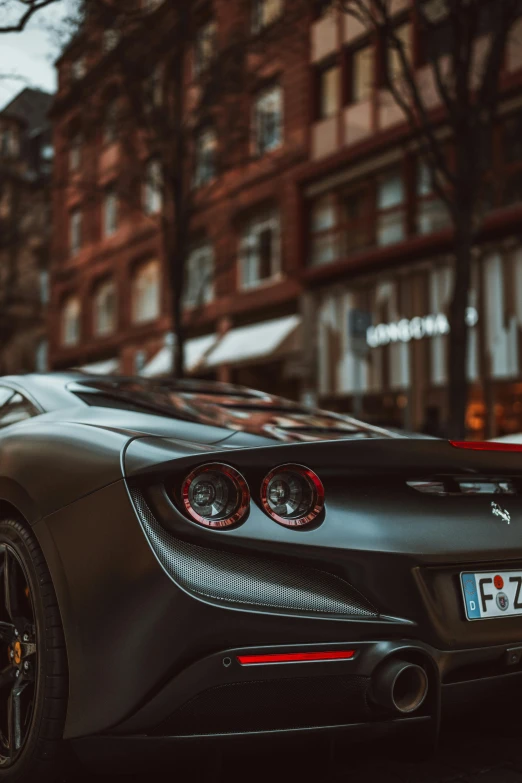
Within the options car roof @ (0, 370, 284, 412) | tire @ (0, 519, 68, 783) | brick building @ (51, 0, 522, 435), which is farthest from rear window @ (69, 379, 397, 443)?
brick building @ (51, 0, 522, 435)

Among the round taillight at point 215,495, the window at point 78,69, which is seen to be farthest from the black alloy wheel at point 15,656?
the window at point 78,69

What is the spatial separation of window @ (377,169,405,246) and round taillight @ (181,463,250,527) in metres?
15.6

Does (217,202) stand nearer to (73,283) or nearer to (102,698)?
(73,283)

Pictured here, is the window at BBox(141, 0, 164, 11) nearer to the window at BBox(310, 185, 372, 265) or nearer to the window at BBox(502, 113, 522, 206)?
the window at BBox(502, 113, 522, 206)

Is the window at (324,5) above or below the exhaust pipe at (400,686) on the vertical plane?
above

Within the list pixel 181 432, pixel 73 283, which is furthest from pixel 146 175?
pixel 73 283

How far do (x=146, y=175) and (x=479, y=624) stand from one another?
12468mm

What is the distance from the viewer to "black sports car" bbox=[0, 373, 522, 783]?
197 cm

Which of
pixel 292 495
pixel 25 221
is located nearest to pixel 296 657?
pixel 292 495

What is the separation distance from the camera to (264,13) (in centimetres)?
1622

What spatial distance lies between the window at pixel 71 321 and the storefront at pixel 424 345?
576 inches

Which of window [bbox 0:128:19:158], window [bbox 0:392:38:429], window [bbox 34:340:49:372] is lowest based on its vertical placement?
window [bbox 0:392:38:429]

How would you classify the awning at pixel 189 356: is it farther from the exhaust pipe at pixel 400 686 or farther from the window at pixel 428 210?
the exhaust pipe at pixel 400 686

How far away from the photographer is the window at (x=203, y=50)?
41.7 ft
